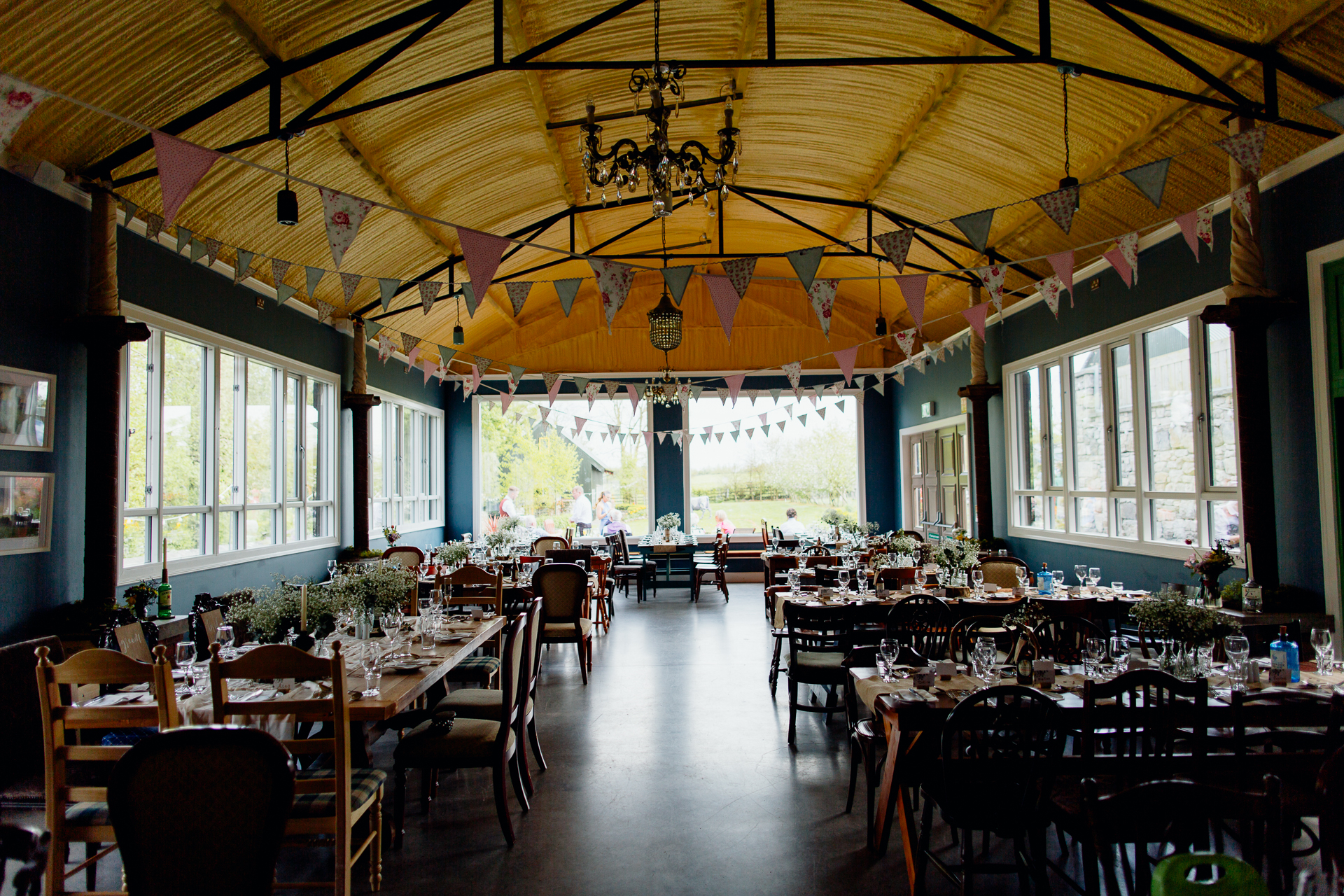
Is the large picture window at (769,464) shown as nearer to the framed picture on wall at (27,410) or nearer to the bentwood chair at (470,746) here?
the framed picture on wall at (27,410)

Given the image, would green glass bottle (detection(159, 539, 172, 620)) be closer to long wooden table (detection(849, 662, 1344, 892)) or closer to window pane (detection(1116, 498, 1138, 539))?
long wooden table (detection(849, 662, 1344, 892))

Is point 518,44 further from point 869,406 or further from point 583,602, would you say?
point 869,406

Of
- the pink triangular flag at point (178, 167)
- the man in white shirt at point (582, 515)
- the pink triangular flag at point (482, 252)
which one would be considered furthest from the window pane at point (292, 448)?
the man in white shirt at point (582, 515)

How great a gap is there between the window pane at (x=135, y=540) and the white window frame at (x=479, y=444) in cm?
802

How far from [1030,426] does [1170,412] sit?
264cm

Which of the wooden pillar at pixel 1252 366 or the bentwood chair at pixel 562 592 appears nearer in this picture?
the wooden pillar at pixel 1252 366

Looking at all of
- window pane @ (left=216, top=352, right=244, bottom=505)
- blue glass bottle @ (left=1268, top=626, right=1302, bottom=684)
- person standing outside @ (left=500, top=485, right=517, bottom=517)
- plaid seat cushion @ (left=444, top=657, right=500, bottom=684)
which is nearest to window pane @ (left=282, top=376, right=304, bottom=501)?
window pane @ (left=216, top=352, right=244, bottom=505)

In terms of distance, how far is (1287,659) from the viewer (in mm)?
3572

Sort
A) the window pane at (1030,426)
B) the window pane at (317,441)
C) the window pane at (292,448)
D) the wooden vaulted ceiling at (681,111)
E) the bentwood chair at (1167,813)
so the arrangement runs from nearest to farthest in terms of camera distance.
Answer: the bentwood chair at (1167,813)
the wooden vaulted ceiling at (681,111)
the window pane at (292,448)
the window pane at (317,441)
the window pane at (1030,426)

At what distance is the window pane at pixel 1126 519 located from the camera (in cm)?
750

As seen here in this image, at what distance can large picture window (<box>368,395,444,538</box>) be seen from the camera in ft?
36.9

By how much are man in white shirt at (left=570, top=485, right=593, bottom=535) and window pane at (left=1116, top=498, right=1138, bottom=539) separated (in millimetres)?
8699

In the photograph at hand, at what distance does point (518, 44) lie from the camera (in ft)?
19.6

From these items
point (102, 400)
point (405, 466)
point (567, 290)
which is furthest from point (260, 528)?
point (405, 466)
